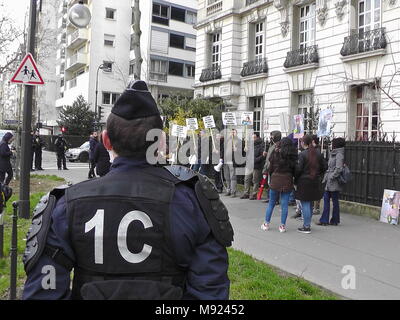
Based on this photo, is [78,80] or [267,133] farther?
[78,80]

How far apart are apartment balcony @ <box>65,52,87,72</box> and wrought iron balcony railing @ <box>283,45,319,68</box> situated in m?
33.0

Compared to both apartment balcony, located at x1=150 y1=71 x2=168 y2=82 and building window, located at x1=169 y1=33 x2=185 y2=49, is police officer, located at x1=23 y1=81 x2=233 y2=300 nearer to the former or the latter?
apartment balcony, located at x1=150 y1=71 x2=168 y2=82

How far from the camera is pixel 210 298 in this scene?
1875mm

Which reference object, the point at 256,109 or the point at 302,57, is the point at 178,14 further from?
the point at 302,57

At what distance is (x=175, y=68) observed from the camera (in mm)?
45812

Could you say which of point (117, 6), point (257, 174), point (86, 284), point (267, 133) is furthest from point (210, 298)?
point (117, 6)

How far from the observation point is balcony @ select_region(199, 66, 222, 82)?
2464 cm

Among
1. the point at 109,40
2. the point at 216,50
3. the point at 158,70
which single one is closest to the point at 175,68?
the point at 158,70

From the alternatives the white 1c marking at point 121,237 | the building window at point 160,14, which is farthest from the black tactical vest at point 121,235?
the building window at point 160,14

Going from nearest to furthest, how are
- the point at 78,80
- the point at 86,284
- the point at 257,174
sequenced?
the point at 86,284, the point at 257,174, the point at 78,80

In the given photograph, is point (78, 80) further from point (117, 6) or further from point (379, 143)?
point (379, 143)

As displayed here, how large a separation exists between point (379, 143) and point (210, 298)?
944 cm

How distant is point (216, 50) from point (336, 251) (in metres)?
20.7

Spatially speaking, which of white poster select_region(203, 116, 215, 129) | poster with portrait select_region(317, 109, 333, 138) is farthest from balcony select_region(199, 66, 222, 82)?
poster with portrait select_region(317, 109, 333, 138)
